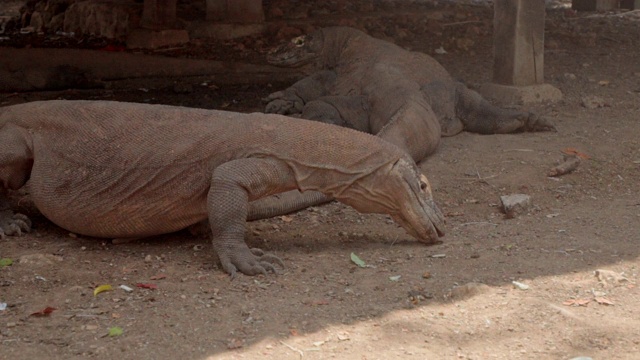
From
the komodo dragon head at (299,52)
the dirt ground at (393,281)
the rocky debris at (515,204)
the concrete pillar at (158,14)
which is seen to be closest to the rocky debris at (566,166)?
the dirt ground at (393,281)

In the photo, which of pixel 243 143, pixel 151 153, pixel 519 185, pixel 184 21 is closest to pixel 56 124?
pixel 151 153

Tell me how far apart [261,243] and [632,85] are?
5218 millimetres

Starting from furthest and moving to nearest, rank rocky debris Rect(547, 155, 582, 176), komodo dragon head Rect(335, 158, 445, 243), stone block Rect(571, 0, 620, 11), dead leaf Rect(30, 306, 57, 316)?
stone block Rect(571, 0, 620, 11) → rocky debris Rect(547, 155, 582, 176) → komodo dragon head Rect(335, 158, 445, 243) → dead leaf Rect(30, 306, 57, 316)

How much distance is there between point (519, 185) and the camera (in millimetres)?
5895

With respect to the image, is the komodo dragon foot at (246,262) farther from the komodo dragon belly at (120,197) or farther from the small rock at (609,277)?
the small rock at (609,277)

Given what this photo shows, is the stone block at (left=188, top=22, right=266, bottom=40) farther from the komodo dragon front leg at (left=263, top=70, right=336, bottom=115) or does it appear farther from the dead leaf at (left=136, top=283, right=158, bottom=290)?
the dead leaf at (left=136, top=283, right=158, bottom=290)

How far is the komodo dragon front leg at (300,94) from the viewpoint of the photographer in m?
7.89

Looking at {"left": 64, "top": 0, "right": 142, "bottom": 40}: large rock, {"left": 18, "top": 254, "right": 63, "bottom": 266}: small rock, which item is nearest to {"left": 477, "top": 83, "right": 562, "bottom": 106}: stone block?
{"left": 18, "top": 254, "right": 63, "bottom": 266}: small rock

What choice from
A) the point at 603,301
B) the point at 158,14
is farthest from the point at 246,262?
the point at 158,14

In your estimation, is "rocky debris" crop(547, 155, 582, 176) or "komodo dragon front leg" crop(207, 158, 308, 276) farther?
"rocky debris" crop(547, 155, 582, 176)

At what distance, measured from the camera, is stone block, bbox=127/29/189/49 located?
10586 millimetres

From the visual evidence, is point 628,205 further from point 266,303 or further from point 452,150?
point 266,303

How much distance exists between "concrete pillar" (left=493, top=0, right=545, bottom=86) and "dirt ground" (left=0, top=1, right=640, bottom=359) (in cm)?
122

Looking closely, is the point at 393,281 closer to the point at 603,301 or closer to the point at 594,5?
the point at 603,301
